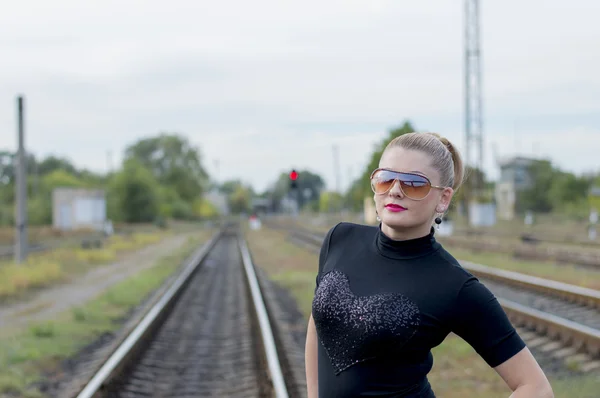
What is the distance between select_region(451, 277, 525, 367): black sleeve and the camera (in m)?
2.09

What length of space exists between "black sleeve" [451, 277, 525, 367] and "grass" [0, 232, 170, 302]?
1478cm

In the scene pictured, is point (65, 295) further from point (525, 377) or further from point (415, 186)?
point (525, 377)

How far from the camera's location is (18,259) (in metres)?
20.4

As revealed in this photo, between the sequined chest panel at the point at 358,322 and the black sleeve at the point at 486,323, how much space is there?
0.48ft

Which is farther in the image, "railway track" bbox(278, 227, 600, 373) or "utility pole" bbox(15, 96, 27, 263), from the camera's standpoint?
"utility pole" bbox(15, 96, 27, 263)

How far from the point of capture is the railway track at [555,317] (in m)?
8.20

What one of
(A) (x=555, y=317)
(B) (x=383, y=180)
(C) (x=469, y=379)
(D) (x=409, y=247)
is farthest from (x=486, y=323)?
(A) (x=555, y=317)

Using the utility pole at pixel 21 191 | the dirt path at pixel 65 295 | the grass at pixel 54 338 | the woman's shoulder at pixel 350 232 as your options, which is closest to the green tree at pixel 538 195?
the dirt path at pixel 65 295

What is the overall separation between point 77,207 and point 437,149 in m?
40.5

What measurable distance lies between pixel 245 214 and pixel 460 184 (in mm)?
114500

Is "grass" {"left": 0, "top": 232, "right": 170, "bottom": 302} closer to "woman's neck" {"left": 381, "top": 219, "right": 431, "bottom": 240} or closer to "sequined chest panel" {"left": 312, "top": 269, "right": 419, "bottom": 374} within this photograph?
"sequined chest panel" {"left": 312, "top": 269, "right": 419, "bottom": 374}

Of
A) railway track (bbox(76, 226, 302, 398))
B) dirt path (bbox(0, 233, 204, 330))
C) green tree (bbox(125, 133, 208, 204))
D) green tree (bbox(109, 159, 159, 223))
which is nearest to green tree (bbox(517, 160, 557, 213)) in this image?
green tree (bbox(109, 159, 159, 223))

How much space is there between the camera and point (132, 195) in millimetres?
62156

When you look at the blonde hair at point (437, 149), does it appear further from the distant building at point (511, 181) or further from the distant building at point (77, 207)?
the distant building at point (511, 181)
